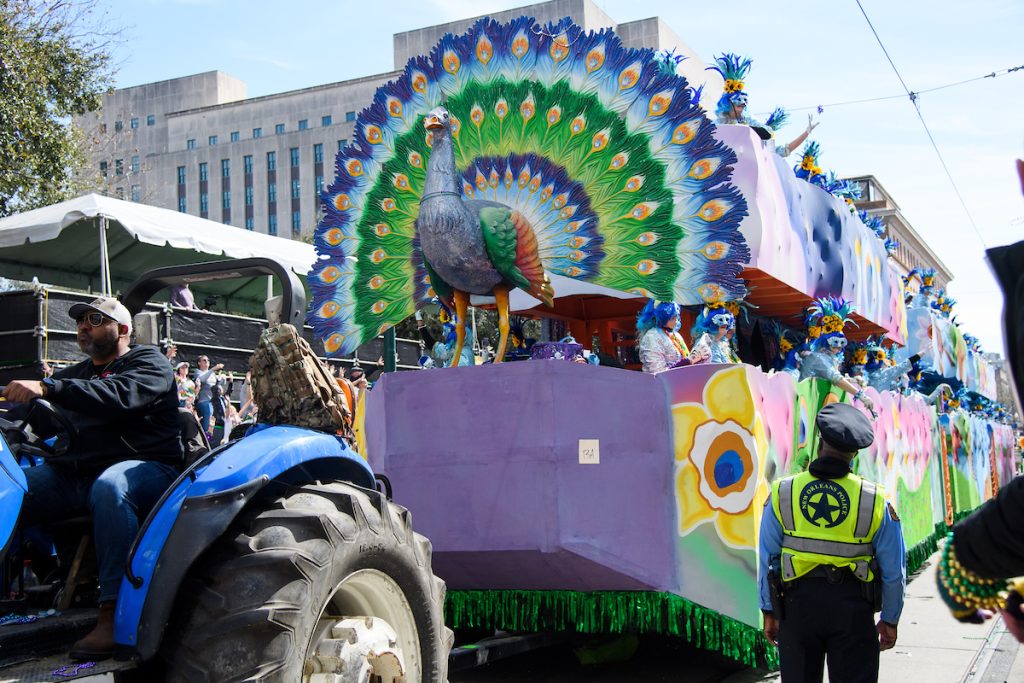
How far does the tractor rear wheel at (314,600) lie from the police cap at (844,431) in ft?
5.94

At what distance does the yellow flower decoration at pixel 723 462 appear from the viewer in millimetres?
6180

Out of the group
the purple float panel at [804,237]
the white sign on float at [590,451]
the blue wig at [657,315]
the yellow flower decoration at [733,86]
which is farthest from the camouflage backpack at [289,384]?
the yellow flower decoration at [733,86]

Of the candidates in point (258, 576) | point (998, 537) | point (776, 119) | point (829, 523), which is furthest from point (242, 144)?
point (998, 537)

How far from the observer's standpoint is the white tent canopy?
513 inches

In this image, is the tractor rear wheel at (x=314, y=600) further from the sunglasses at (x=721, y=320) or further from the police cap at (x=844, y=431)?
the sunglasses at (x=721, y=320)

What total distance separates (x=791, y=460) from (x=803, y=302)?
3.85 metres

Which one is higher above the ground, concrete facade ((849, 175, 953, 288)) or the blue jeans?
concrete facade ((849, 175, 953, 288))

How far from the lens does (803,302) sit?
34.7ft

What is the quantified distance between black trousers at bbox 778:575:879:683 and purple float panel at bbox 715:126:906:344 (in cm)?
385

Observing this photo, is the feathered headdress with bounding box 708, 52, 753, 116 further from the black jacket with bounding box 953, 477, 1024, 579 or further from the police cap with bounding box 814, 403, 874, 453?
the black jacket with bounding box 953, 477, 1024, 579

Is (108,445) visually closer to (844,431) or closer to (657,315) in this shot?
(844,431)

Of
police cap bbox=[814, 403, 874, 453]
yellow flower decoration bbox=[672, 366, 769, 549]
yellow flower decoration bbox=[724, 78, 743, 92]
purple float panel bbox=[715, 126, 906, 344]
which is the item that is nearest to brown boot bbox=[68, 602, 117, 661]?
police cap bbox=[814, 403, 874, 453]

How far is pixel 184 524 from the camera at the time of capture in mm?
3350

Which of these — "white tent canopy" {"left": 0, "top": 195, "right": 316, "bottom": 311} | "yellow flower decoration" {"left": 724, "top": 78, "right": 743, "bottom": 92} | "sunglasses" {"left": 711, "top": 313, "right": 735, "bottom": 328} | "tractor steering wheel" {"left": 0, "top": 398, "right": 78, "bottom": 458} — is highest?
"yellow flower decoration" {"left": 724, "top": 78, "right": 743, "bottom": 92}
